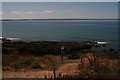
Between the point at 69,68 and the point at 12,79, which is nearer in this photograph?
the point at 12,79

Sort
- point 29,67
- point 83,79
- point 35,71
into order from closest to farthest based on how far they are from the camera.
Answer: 1. point 83,79
2. point 35,71
3. point 29,67

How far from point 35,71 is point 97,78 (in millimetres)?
4024

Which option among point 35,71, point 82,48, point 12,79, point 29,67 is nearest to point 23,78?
point 12,79

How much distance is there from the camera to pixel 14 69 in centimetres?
1306

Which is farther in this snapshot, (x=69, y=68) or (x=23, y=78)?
(x=69, y=68)

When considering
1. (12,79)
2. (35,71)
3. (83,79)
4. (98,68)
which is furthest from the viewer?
(35,71)

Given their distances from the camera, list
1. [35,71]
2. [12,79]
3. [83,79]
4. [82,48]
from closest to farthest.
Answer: [83,79] → [12,79] → [35,71] → [82,48]

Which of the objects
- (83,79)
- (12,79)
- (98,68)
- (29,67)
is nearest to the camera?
(83,79)

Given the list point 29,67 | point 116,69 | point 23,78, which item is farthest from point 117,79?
point 29,67

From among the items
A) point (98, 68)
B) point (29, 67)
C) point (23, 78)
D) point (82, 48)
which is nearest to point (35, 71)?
point (29, 67)

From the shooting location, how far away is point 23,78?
35.3ft

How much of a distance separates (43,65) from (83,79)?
16.3ft

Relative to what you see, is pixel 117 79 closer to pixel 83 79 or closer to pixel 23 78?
pixel 83 79

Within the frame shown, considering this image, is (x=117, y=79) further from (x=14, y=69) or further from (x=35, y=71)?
(x=14, y=69)
